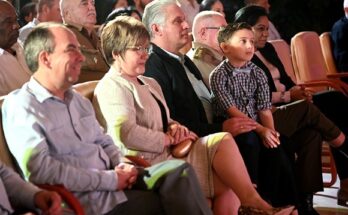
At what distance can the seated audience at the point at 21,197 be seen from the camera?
199cm

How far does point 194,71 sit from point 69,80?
123cm

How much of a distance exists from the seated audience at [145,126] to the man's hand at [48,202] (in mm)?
660

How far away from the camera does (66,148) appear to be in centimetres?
226

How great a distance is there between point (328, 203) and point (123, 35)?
76.2 inches

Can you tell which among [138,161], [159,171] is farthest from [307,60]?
[159,171]

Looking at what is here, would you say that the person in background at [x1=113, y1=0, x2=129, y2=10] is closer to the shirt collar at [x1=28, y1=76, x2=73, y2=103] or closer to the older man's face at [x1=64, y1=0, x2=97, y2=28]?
the older man's face at [x1=64, y1=0, x2=97, y2=28]

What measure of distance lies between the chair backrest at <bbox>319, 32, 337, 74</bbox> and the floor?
41.3 inches

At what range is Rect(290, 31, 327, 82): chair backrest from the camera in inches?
194

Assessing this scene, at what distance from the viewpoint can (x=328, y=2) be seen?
7.11 metres

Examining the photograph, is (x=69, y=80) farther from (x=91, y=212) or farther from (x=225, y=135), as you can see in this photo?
(x=225, y=135)

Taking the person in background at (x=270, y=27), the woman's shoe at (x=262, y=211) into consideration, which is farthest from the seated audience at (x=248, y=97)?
the person in background at (x=270, y=27)

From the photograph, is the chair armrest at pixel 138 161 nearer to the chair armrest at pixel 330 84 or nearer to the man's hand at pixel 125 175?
the man's hand at pixel 125 175

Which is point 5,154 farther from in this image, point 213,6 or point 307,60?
point 307,60

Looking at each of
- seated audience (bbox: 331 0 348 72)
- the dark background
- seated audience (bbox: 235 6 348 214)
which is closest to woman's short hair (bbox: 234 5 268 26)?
seated audience (bbox: 235 6 348 214)
